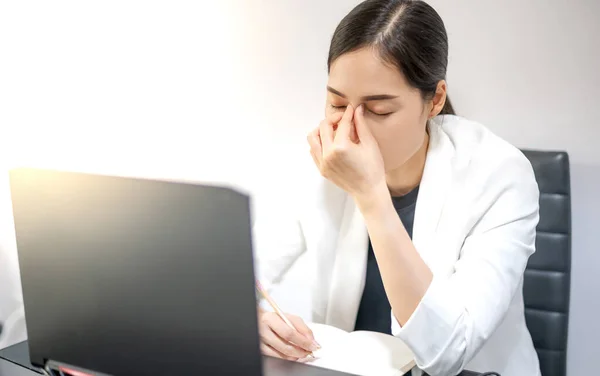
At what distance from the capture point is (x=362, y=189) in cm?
108

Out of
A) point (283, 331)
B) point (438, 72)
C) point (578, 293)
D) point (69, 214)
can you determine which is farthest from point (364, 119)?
point (578, 293)

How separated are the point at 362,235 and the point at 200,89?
0.87m

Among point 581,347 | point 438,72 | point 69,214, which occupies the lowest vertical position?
point 581,347

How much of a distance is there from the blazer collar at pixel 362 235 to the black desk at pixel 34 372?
16.1 inches

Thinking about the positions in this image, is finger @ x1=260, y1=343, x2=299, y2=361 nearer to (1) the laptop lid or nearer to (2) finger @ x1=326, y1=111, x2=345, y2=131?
(1) the laptop lid

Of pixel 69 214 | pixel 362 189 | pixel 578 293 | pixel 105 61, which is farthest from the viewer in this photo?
pixel 105 61

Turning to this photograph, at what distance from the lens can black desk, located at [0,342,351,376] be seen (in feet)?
2.84

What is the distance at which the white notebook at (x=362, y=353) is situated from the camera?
2.93 feet

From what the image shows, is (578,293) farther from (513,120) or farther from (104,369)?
(104,369)

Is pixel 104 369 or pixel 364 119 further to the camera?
pixel 364 119

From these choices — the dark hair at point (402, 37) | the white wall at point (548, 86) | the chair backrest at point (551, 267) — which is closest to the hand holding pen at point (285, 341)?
the dark hair at point (402, 37)

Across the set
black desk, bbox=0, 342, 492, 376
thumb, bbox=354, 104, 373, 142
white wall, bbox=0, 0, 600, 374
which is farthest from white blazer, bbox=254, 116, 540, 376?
white wall, bbox=0, 0, 600, 374

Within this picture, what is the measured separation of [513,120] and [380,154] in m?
0.59

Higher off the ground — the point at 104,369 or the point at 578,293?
the point at 104,369
